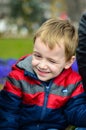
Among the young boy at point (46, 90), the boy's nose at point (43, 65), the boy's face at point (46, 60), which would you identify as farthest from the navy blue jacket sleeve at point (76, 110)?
the boy's nose at point (43, 65)

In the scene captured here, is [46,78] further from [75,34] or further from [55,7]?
[55,7]

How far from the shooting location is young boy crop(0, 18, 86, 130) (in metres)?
3.97

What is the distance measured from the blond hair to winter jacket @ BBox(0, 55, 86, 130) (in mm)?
253

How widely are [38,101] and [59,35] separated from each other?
1.73 feet

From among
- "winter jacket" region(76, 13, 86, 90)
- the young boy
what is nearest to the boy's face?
the young boy

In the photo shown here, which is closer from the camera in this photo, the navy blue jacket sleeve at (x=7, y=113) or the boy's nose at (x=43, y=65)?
Answer: the boy's nose at (x=43, y=65)

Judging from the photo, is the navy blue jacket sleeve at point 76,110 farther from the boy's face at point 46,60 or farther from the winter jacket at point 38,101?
the boy's face at point 46,60

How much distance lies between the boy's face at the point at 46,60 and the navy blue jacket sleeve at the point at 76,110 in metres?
0.28

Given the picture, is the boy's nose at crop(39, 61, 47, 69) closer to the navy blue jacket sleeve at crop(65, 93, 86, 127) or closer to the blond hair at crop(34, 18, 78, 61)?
the blond hair at crop(34, 18, 78, 61)

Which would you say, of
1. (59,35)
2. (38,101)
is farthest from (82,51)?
(38,101)

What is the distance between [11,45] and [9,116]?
12.6m

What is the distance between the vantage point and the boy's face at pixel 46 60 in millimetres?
3914

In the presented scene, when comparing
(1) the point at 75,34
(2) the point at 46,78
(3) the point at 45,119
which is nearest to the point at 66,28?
(1) the point at 75,34

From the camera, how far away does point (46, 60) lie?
155 inches
